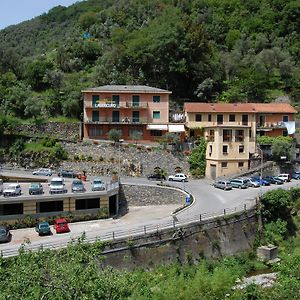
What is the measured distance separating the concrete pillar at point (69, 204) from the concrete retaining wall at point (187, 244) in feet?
34.7

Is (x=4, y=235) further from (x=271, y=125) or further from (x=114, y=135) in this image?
(x=271, y=125)

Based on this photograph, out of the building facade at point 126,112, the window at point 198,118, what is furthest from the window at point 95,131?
the window at point 198,118

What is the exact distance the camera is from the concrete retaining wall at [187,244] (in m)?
32.9

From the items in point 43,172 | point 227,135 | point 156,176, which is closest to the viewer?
point 43,172

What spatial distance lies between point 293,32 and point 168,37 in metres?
43.4

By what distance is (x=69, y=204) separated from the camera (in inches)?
1666

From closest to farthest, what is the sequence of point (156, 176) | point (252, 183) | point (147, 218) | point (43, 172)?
point (147, 218)
point (252, 183)
point (43, 172)
point (156, 176)

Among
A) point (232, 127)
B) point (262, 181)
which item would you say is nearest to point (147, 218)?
point (262, 181)

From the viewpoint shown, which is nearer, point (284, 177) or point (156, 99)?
point (284, 177)

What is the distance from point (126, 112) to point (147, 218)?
22.1 meters

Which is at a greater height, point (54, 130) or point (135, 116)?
point (135, 116)

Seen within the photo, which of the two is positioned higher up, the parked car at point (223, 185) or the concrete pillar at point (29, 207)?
the parked car at point (223, 185)

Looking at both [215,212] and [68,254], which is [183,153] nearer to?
[215,212]

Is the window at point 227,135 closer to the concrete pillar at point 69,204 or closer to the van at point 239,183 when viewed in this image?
the van at point 239,183
